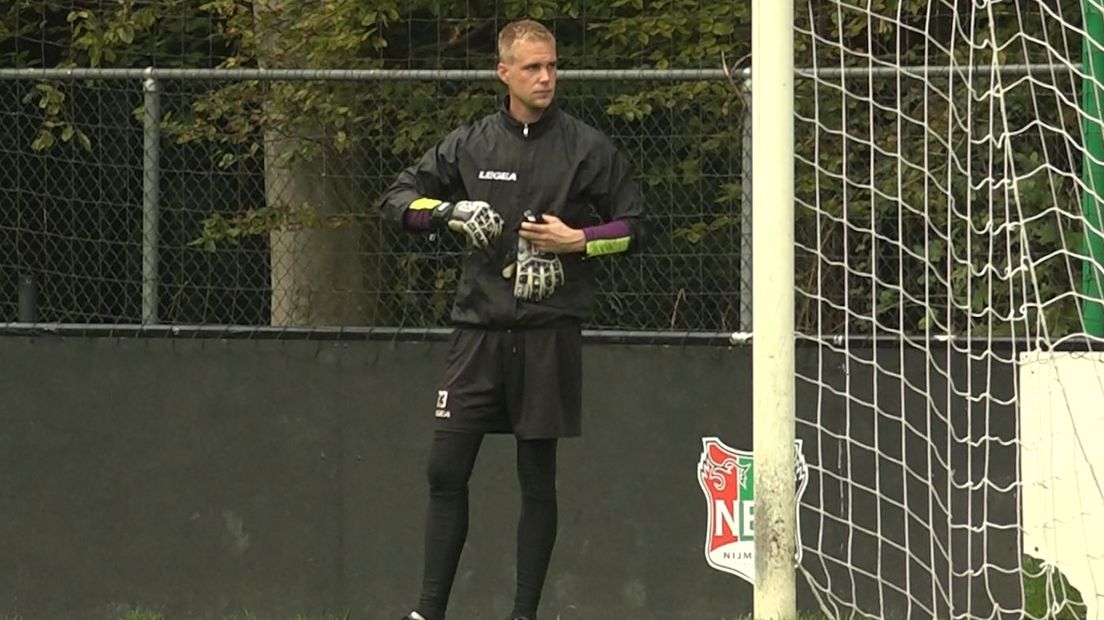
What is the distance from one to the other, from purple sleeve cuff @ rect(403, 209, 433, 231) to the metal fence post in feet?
5.61

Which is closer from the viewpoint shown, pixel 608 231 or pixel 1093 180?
pixel 608 231

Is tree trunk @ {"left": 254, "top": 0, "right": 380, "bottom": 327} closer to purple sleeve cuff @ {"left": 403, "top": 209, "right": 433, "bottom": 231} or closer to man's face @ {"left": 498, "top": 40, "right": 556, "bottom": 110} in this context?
purple sleeve cuff @ {"left": 403, "top": 209, "right": 433, "bottom": 231}

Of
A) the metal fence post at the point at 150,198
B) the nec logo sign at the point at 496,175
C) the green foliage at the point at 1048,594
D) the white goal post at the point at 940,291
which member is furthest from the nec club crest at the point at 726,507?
the metal fence post at the point at 150,198

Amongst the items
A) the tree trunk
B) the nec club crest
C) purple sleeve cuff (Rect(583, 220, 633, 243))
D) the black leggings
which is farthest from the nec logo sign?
the nec club crest

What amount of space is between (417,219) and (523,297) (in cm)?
43

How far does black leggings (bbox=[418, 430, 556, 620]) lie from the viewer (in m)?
7.04

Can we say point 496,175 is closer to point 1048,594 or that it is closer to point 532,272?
point 532,272

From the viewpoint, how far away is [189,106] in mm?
8688

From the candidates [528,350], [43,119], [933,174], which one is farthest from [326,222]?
[933,174]

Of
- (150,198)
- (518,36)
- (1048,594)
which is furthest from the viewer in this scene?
(150,198)

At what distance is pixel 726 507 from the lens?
26.8 feet

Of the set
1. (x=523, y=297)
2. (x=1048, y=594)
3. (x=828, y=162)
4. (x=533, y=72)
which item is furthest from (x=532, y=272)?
(x=1048, y=594)

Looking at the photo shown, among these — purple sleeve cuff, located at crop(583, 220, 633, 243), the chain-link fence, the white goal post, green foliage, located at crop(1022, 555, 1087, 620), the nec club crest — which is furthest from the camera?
the chain-link fence

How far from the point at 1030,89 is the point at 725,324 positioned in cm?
141
